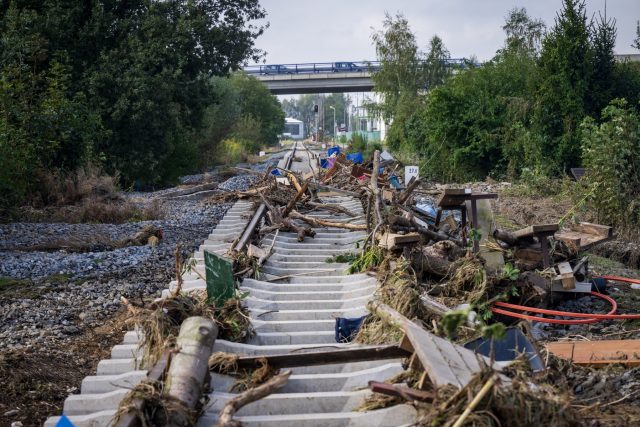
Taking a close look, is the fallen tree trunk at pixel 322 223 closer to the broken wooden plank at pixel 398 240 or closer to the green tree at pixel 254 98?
the broken wooden plank at pixel 398 240

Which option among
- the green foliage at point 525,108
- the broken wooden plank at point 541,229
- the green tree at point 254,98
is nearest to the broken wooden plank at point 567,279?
the broken wooden plank at point 541,229

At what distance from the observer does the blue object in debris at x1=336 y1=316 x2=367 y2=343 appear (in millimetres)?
6191

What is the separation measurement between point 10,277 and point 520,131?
19.1 meters

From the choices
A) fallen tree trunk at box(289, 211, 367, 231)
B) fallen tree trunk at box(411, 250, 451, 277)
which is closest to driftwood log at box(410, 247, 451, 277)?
fallen tree trunk at box(411, 250, 451, 277)

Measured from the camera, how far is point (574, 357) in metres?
6.24

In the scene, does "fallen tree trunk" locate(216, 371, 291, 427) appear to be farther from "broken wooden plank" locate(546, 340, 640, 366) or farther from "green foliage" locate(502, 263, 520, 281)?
"green foliage" locate(502, 263, 520, 281)

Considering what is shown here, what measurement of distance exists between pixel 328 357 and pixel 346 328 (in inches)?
58.1

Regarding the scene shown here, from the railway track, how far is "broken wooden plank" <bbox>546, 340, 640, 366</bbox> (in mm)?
1906

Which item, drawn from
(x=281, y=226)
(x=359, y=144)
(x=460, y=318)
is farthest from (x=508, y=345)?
(x=359, y=144)

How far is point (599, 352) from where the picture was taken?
20.6 ft

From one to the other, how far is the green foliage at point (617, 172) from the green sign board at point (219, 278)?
34.3ft

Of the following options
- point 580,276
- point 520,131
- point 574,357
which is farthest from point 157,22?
point 574,357

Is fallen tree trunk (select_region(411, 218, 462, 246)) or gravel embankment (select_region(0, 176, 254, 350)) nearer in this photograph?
gravel embankment (select_region(0, 176, 254, 350))

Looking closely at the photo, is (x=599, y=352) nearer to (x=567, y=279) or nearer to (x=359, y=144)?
(x=567, y=279)
